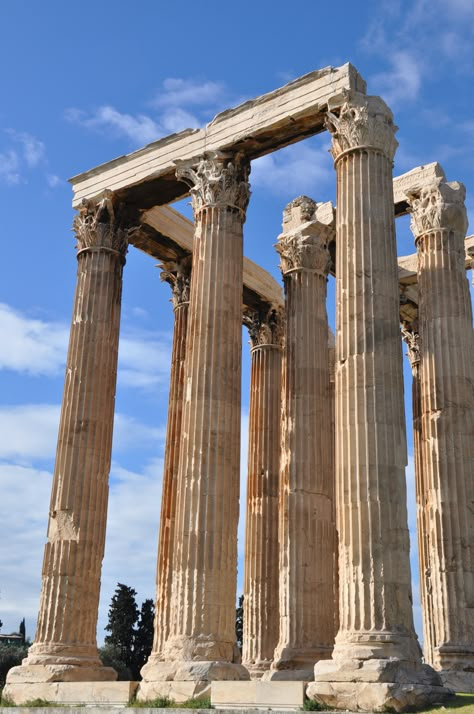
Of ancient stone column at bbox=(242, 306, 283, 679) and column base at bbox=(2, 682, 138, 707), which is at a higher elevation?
ancient stone column at bbox=(242, 306, 283, 679)

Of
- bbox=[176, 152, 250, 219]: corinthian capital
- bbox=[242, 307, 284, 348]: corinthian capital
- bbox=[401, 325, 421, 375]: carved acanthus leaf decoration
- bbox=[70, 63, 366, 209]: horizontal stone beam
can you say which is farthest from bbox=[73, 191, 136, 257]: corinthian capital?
bbox=[401, 325, 421, 375]: carved acanthus leaf decoration

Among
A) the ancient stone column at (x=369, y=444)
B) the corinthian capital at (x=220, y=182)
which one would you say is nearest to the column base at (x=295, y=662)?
the ancient stone column at (x=369, y=444)

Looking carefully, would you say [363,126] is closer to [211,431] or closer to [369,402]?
[369,402]

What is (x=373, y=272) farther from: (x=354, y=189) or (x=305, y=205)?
(x=305, y=205)

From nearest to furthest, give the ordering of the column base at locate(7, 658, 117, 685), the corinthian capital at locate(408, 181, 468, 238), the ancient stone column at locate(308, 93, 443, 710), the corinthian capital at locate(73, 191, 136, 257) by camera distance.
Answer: the ancient stone column at locate(308, 93, 443, 710), the column base at locate(7, 658, 117, 685), the corinthian capital at locate(408, 181, 468, 238), the corinthian capital at locate(73, 191, 136, 257)

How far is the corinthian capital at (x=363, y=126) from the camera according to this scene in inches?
1130

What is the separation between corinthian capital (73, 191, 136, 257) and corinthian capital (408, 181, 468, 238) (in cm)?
1125

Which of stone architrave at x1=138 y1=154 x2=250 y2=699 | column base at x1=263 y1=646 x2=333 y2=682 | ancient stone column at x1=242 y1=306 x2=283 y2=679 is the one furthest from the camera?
ancient stone column at x1=242 y1=306 x2=283 y2=679

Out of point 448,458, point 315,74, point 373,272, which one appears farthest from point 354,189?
point 448,458

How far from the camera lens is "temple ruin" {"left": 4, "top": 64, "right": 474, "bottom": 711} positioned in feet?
80.8

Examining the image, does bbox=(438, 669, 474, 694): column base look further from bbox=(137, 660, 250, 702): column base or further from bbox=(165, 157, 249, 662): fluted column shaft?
bbox=(165, 157, 249, 662): fluted column shaft

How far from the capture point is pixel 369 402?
1003 inches

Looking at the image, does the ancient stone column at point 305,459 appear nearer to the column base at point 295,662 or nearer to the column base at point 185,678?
the column base at point 295,662

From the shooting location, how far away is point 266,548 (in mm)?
37531
